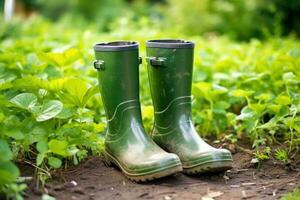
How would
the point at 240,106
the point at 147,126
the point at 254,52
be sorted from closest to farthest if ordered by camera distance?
the point at 147,126 → the point at 240,106 → the point at 254,52

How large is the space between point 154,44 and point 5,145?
72 centimetres

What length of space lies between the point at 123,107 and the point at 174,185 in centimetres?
36

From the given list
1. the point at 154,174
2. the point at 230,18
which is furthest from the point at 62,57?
the point at 230,18

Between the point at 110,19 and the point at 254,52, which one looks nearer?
the point at 254,52

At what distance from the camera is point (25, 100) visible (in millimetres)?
1933

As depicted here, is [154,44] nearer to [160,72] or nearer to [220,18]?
[160,72]

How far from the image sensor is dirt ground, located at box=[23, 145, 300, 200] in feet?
5.73

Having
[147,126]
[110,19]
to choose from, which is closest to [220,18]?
[110,19]

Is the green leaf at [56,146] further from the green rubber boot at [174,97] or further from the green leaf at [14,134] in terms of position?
the green rubber boot at [174,97]

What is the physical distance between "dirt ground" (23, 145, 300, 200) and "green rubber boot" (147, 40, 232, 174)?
77 millimetres

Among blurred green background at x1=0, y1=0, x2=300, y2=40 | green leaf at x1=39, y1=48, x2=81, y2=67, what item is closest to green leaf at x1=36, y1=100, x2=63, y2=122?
green leaf at x1=39, y1=48, x2=81, y2=67

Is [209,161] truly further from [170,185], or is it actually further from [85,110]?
[85,110]

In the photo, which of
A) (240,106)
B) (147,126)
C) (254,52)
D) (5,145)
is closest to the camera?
(5,145)

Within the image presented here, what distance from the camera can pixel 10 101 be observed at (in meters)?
1.90
